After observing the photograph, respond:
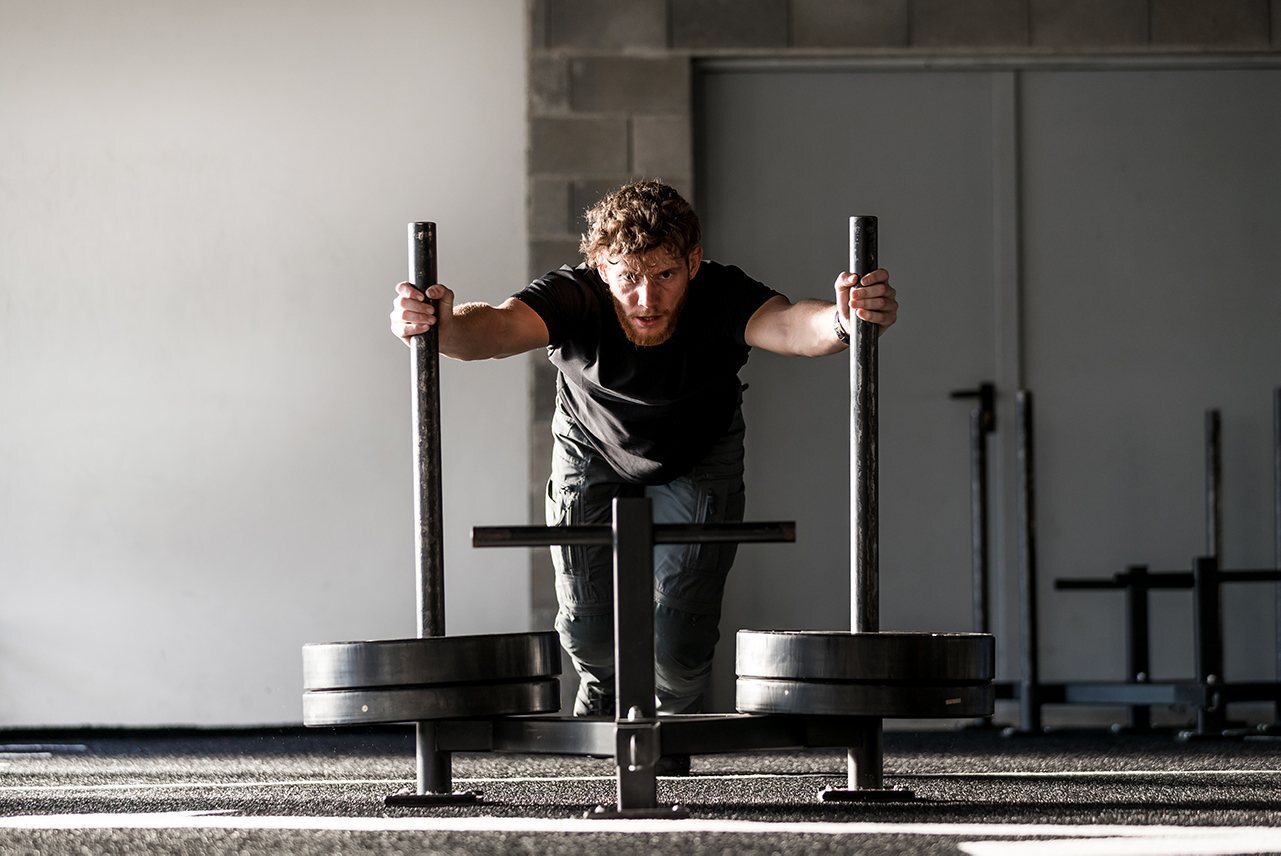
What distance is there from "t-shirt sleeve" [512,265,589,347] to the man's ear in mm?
182

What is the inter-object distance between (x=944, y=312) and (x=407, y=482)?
1.65 metres

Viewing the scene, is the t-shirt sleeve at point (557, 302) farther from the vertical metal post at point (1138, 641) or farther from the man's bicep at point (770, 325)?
the vertical metal post at point (1138, 641)

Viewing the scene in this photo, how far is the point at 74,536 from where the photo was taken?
4668mm

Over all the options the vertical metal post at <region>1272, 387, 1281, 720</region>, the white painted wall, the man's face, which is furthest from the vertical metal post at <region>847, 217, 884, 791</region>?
the vertical metal post at <region>1272, 387, 1281, 720</region>

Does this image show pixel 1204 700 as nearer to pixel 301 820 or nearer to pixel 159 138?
pixel 301 820

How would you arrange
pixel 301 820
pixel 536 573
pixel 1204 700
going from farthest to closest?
pixel 536 573 → pixel 1204 700 → pixel 301 820


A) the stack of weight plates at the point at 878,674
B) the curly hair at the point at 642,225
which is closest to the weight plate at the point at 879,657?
the stack of weight plates at the point at 878,674

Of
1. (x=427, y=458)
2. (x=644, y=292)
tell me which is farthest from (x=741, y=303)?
(x=427, y=458)

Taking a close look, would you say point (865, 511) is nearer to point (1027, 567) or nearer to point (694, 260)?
point (694, 260)

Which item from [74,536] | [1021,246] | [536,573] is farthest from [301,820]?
[1021,246]

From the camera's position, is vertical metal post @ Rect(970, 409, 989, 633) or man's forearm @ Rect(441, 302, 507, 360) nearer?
man's forearm @ Rect(441, 302, 507, 360)

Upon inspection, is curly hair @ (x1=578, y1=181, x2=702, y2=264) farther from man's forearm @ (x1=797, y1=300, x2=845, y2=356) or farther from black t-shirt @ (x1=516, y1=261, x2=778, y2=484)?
man's forearm @ (x1=797, y1=300, x2=845, y2=356)

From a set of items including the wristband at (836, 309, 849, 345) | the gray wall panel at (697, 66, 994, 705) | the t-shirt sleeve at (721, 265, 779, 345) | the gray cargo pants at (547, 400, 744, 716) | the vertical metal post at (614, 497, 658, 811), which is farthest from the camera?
the gray wall panel at (697, 66, 994, 705)

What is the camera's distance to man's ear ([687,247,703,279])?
271 cm
